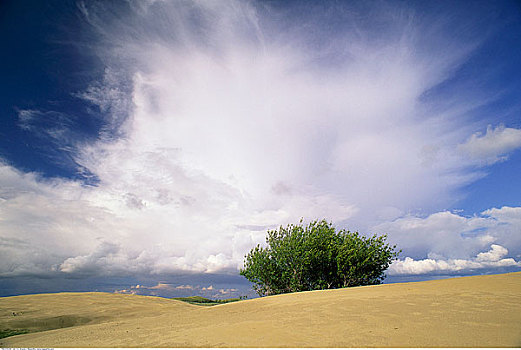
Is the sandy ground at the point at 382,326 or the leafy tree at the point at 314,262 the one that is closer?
the sandy ground at the point at 382,326

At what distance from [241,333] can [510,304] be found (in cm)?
875

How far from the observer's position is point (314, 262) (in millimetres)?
34031

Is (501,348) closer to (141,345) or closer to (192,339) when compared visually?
(192,339)

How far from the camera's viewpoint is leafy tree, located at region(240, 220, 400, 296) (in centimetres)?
3356

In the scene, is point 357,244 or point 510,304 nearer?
point 510,304

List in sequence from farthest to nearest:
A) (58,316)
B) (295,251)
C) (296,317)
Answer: (295,251)
(58,316)
(296,317)

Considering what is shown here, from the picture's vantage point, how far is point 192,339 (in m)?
8.17

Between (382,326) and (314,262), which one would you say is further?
(314,262)

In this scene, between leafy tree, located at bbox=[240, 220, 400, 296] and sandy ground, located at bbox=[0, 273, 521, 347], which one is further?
leafy tree, located at bbox=[240, 220, 400, 296]

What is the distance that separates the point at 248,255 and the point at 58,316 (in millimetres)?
19902

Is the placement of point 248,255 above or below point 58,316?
above

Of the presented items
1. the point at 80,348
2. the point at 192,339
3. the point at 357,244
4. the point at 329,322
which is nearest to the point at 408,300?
the point at 329,322

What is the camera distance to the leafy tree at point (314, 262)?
33562mm

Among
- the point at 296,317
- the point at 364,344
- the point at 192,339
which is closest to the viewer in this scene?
the point at 364,344
